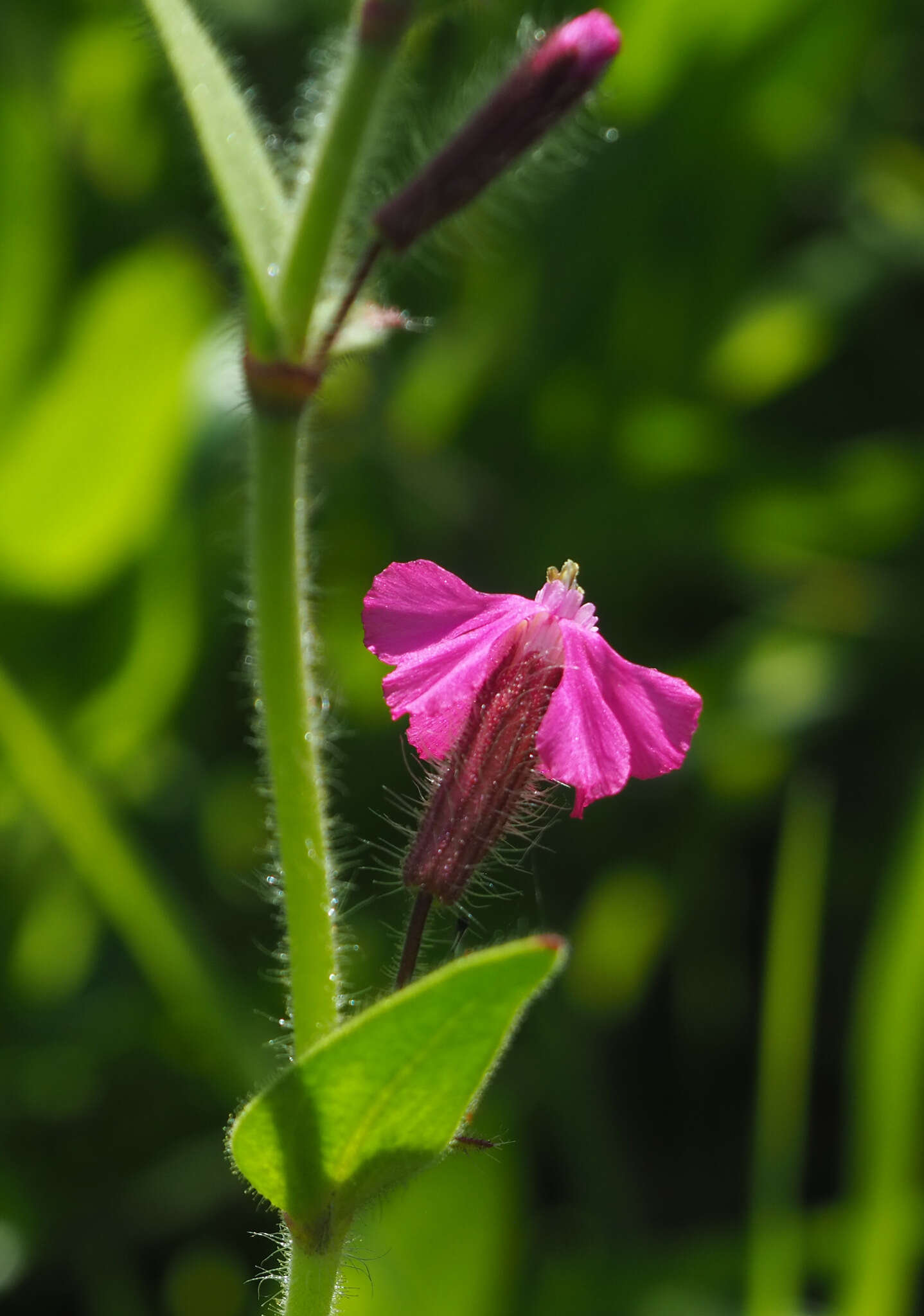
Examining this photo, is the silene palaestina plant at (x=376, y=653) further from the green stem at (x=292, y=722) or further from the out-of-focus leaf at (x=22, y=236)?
the out-of-focus leaf at (x=22, y=236)

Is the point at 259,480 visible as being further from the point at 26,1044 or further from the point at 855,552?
the point at 855,552

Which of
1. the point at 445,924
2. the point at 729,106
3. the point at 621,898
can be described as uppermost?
the point at 729,106

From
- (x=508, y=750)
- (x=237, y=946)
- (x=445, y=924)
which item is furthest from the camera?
(x=237, y=946)

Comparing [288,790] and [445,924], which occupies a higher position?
[288,790]

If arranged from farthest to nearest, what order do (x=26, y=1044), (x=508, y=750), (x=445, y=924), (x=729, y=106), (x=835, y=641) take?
(x=729, y=106)
(x=835, y=641)
(x=26, y=1044)
(x=445, y=924)
(x=508, y=750)

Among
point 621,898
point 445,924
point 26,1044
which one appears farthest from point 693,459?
point 26,1044

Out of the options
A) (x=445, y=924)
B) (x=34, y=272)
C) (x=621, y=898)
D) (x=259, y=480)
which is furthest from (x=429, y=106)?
(x=259, y=480)

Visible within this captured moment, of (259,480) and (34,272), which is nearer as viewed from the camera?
(259,480)

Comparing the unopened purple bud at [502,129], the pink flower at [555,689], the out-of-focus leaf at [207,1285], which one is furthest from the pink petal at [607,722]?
the out-of-focus leaf at [207,1285]

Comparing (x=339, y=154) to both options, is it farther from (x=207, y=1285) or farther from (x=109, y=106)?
(x=109, y=106)
